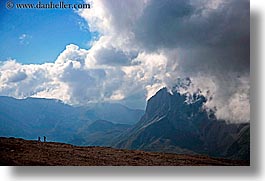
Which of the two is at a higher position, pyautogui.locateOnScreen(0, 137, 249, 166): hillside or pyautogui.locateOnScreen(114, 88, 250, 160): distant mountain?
pyautogui.locateOnScreen(114, 88, 250, 160): distant mountain

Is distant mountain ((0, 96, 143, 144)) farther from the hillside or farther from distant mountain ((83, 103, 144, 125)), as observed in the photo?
the hillside

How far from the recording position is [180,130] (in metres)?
6.72

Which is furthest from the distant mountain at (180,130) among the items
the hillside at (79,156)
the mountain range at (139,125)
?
the hillside at (79,156)

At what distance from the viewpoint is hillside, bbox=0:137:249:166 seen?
649cm

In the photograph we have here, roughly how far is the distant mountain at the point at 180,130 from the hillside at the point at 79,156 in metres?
0.10

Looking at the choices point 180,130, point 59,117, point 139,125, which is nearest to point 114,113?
point 139,125

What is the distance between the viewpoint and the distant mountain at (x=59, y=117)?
6.70 meters

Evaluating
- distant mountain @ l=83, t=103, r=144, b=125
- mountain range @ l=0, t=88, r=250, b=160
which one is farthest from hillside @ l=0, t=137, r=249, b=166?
distant mountain @ l=83, t=103, r=144, b=125

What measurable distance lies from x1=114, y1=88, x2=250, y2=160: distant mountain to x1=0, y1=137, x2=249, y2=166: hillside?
102 mm

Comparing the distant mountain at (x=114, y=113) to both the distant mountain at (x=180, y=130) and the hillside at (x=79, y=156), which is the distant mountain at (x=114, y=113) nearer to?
the distant mountain at (x=180, y=130)

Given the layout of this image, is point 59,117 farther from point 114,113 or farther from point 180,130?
point 180,130

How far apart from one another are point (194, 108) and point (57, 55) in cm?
185

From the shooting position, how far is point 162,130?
22.0 feet

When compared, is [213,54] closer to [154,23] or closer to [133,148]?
[154,23]
